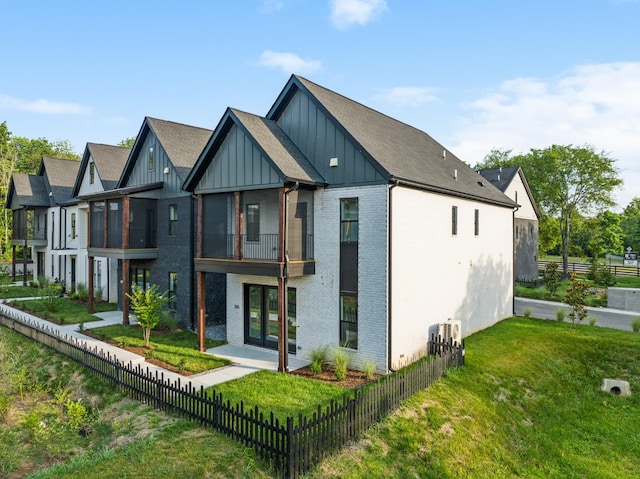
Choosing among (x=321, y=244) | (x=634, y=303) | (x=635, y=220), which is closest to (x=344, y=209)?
(x=321, y=244)

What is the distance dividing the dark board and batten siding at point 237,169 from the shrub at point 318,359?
18.3ft

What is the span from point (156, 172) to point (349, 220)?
12408 mm

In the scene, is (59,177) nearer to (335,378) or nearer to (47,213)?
(47,213)

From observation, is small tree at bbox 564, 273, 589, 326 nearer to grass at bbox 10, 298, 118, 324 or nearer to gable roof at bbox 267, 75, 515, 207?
gable roof at bbox 267, 75, 515, 207

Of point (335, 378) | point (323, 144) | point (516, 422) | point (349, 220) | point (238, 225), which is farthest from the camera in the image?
point (323, 144)

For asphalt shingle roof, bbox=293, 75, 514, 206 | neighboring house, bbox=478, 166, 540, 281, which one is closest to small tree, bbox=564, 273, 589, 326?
asphalt shingle roof, bbox=293, 75, 514, 206

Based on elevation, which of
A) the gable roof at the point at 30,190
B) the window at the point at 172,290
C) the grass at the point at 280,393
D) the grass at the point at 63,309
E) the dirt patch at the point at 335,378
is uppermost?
the gable roof at the point at 30,190

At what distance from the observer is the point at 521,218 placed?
37.6 metres

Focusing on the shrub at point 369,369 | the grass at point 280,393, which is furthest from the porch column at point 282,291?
the shrub at point 369,369

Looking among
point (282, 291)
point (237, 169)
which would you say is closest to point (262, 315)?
point (282, 291)

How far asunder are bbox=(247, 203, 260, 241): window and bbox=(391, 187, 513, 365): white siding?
19.5 feet

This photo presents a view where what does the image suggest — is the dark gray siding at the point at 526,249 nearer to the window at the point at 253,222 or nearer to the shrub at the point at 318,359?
the window at the point at 253,222

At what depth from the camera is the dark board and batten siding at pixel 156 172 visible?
68.1 feet

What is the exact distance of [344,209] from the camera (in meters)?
14.3
